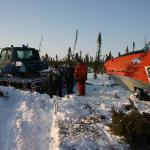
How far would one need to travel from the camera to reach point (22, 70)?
18.3 meters

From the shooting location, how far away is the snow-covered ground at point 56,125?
803cm

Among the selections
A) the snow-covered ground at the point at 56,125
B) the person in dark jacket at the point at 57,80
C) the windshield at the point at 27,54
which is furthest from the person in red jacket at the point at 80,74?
the windshield at the point at 27,54

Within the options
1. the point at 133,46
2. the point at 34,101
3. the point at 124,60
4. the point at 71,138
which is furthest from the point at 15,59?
the point at 133,46

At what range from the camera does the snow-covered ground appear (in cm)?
803

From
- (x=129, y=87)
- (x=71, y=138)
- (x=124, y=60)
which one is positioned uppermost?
(x=124, y=60)

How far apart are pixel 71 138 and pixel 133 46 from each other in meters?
45.7

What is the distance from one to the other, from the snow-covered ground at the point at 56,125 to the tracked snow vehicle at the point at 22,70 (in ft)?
14.1

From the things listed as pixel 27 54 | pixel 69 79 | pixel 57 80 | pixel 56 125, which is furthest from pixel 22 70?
pixel 56 125

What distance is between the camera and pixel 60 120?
9.88 metres

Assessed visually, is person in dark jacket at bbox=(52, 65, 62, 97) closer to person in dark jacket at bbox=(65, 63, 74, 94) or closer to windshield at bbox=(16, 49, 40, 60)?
person in dark jacket at bbox=(65, 63, 74, 94)

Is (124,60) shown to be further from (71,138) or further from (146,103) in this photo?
(71,138)

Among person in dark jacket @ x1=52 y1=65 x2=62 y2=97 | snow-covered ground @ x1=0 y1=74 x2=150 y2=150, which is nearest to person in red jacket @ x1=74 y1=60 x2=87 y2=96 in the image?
person in dark jacket @ x1=52 y1=65 x2=62 y2=97

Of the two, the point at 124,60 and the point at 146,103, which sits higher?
the point at 124,60

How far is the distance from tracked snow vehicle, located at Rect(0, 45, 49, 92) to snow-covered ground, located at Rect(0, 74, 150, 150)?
4.28 metres
